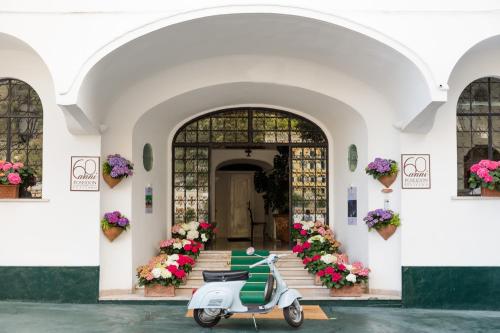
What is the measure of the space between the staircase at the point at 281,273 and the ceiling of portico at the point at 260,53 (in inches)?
120

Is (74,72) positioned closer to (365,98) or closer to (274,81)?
(274,81)

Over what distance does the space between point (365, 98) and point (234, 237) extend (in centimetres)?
1009

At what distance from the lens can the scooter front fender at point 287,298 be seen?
25.1 feet

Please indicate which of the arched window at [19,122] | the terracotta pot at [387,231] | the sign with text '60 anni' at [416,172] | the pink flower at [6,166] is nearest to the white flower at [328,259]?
the terracotta pot at [387,231]

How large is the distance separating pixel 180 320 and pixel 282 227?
23.0 feet

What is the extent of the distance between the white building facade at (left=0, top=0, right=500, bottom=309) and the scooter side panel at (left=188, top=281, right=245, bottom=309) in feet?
8.07

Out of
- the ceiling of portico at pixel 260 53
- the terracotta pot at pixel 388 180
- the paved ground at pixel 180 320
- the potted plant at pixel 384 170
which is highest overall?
the ceiling of portico at pixel 260 53

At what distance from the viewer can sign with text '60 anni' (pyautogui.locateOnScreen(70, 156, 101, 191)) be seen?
31.2ft

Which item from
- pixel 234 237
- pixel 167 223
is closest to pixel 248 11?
pixel 167 223

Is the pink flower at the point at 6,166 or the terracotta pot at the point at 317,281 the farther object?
the terracotta pot at the point at 317,281

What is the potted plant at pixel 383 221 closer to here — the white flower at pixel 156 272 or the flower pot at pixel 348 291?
the flower pot at pixel 348 291

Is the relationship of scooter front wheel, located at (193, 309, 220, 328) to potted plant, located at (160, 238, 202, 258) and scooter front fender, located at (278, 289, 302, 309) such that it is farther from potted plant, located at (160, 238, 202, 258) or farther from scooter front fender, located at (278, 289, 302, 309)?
potted plant, located at (160, 238, 202, 258)

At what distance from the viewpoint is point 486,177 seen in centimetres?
908

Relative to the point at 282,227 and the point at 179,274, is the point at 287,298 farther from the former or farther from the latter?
the point at 282,227
